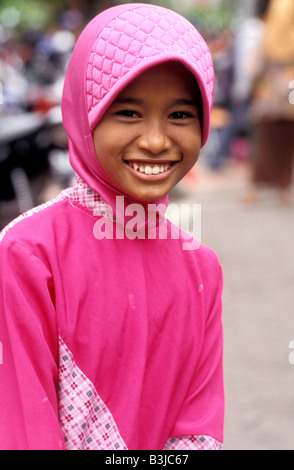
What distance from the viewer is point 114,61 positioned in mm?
1366

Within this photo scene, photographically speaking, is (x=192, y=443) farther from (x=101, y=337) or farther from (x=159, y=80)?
(x=159, y=80)

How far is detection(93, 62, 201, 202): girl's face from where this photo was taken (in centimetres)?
140

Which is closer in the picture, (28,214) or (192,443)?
(28,214)

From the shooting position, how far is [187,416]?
1617mm

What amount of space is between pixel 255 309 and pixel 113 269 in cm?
326

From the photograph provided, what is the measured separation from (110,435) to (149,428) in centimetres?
12

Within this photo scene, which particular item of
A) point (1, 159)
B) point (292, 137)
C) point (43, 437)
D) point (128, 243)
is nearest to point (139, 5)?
point (128, 243)

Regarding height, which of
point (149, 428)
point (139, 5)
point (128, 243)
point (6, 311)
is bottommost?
point (149, 428)

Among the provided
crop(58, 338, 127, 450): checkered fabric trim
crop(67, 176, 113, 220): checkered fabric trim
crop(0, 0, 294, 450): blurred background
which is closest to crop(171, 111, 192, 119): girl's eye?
crop(67, 176, 113, 220): checkered fabric trim

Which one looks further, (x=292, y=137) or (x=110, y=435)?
(x=292, y=137)

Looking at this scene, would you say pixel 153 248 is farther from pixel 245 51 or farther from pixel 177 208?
pixel 245 51

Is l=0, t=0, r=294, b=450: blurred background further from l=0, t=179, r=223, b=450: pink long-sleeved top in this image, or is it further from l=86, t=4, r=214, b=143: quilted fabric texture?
l=86, t=4, r=214, b=143: quilted fabric texture

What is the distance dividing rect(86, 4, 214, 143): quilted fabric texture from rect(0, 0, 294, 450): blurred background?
6.96 feet

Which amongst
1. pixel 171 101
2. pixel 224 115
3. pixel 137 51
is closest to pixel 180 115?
pixel 171 101
